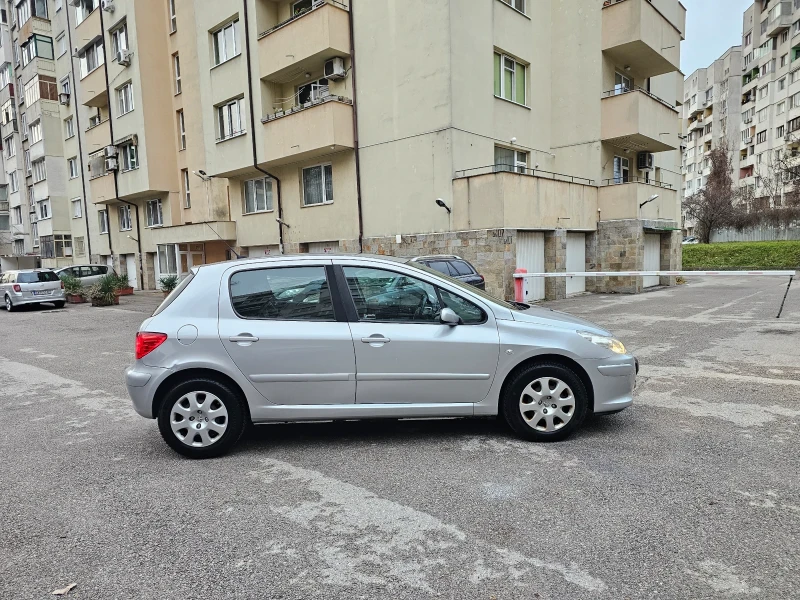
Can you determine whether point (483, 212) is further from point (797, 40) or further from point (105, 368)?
point (797, 40)

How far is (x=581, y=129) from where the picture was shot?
18250 mm

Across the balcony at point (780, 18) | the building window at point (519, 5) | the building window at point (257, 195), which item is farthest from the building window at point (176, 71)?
the balcony at point (780, 18)

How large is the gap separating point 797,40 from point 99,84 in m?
59.2

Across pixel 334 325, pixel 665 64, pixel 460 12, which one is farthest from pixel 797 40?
pixel 334 325

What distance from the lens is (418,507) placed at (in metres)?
3.47

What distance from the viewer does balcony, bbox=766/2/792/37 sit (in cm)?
5244

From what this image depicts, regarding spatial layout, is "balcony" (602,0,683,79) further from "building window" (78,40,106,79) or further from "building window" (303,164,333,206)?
"building window" (78,40,106,79)

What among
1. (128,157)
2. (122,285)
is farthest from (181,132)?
(122,285)

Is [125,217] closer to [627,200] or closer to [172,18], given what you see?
[172,18]

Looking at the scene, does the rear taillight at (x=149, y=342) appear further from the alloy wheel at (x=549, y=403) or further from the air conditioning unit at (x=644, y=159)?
the air conditioning unit at (x=644, y=159)

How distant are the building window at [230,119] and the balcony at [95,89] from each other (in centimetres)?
1005

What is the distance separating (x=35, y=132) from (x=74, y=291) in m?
22.0

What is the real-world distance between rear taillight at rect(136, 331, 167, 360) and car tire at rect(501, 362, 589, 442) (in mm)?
2933

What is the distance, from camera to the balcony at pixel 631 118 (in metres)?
17.5
